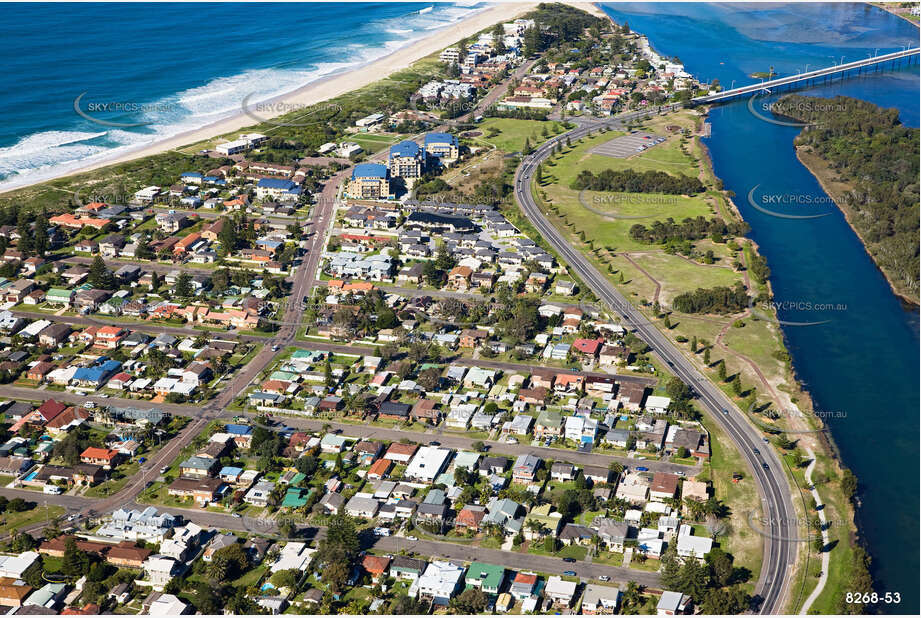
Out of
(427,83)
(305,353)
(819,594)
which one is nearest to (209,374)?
(305,353)

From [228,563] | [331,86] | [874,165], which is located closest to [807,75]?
[874,165]

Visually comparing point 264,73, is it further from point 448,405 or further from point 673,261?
point 448,405

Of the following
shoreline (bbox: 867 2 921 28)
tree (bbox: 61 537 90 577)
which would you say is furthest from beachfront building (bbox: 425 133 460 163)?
shoreline (bbox: 867 2 921 28)

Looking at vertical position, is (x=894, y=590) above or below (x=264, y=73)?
below

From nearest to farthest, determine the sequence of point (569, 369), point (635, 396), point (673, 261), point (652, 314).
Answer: point (635, 396) < point (569, 369) < point (652, 314) < point (673, 261)

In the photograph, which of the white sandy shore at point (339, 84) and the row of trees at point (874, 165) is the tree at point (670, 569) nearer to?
the row of trees at point (874, 165)

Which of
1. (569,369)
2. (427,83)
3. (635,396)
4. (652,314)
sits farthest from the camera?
(427,83)
